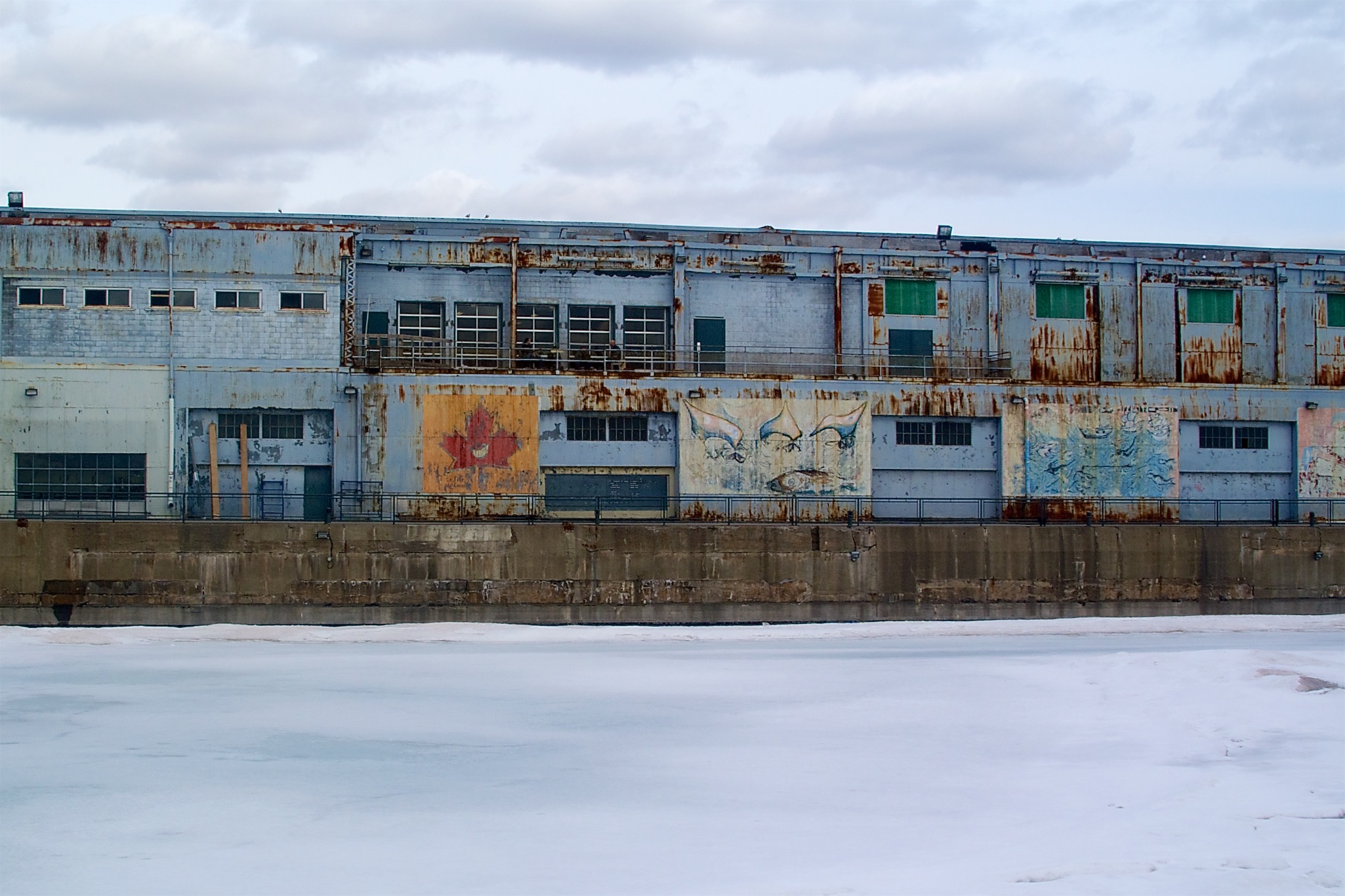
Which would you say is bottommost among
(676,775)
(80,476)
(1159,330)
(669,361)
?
(676,775)

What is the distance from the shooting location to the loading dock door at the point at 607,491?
1293 inches

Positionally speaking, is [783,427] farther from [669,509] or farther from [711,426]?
[669,509]

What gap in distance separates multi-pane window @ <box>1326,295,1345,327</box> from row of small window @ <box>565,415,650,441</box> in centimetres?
2299

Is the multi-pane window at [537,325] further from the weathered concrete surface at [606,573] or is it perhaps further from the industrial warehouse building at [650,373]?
the weathered concrete surface at [606,573]

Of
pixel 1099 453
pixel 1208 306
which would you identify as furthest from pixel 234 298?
pixel 1208 306

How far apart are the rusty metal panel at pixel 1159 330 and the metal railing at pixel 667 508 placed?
4659 mm

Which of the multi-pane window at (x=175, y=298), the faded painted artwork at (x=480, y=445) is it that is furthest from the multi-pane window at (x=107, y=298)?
the faded painted artwork at (x=480, y=445)

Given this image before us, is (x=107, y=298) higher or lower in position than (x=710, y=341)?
higher

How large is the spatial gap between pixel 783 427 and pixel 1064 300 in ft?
36.2

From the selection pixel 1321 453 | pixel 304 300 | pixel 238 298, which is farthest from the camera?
pixel 1321 453

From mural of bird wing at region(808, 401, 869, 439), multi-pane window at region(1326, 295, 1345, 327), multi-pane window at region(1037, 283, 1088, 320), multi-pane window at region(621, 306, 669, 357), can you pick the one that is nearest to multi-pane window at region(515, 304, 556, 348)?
multi-pane window at region(621, 306, 669, 357)

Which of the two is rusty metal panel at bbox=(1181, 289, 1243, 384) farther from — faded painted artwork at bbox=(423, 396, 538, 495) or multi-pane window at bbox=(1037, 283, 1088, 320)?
faded painted artwork at bbox=(423, 396, 538, 495)

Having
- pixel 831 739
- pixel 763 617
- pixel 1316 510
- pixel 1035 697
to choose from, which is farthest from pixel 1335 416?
pixel 831 739

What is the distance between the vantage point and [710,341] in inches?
1437
